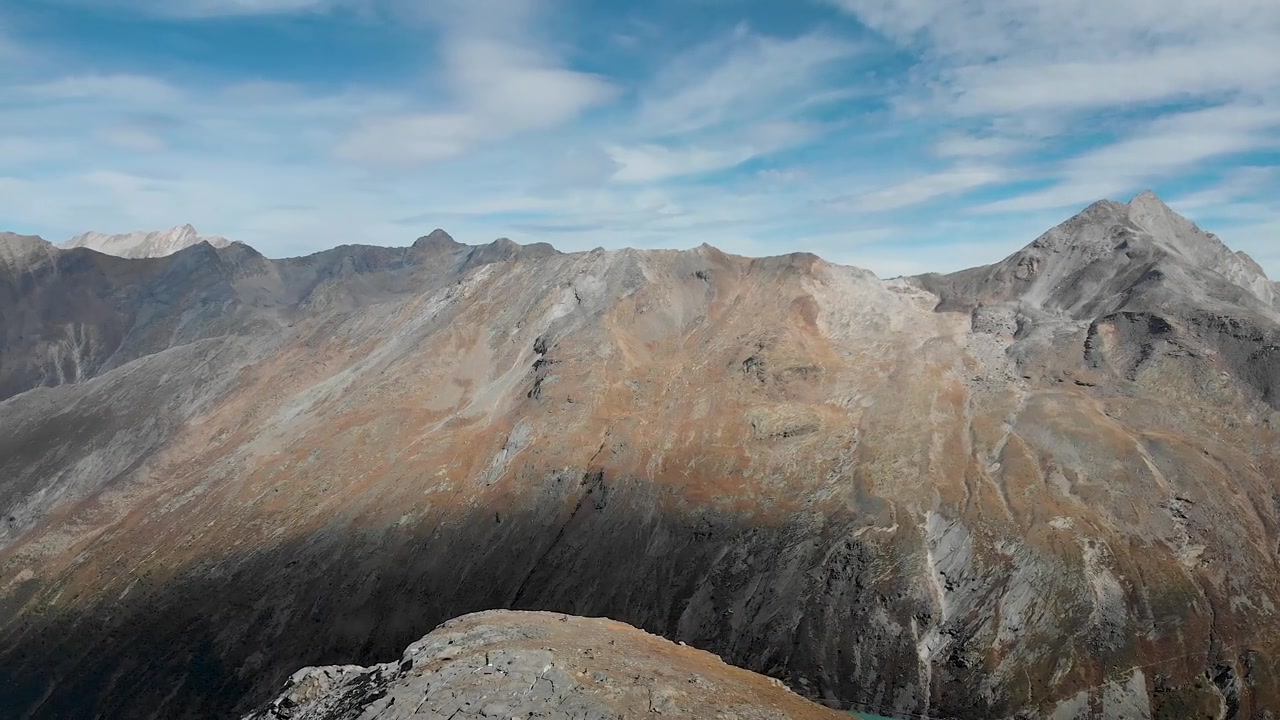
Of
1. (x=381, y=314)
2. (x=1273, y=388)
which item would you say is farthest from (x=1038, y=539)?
(x=381, y=314)

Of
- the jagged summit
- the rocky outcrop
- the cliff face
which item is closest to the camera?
the rocky outcrop

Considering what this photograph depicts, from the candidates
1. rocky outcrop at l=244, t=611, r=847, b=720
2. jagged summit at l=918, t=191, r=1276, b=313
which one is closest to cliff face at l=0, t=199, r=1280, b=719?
jagged summit at l=918, t=191, r=1276, b=313

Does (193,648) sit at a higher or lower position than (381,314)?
lower

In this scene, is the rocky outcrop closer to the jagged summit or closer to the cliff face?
the cliff face

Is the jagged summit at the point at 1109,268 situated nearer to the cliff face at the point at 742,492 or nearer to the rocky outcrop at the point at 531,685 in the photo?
the cliff face at the point at 742,492

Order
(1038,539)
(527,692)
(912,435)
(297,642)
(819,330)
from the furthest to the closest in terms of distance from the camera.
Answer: (819,330), (912,435), (297,642), (1038,539), (527,692)

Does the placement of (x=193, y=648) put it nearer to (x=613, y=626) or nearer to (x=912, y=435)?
(x=613, y=626)

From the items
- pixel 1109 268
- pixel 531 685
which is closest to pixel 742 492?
pixel 531 685
